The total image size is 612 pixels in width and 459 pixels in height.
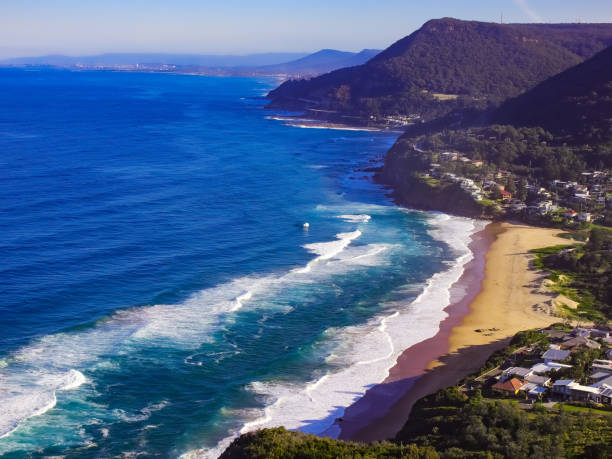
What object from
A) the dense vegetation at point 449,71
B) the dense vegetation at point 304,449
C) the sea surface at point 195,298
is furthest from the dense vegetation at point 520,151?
the dense vegetation at point 304,449

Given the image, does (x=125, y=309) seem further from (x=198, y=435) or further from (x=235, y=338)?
(x=198, y=435)

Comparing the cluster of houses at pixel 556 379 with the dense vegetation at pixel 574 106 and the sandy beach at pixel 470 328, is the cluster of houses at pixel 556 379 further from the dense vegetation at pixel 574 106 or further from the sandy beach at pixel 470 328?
the dense vegetation at pixel 574 106

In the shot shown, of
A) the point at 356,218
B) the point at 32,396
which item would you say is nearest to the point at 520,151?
the point at 356,218

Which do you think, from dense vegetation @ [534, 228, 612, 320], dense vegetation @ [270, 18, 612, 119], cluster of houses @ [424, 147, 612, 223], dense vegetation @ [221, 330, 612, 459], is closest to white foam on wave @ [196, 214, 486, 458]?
dense vegetation @ [221, 330, 612, 459]

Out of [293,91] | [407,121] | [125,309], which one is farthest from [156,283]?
[293,91]

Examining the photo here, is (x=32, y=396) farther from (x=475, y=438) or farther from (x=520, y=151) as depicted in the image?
(x=520, y=151)
